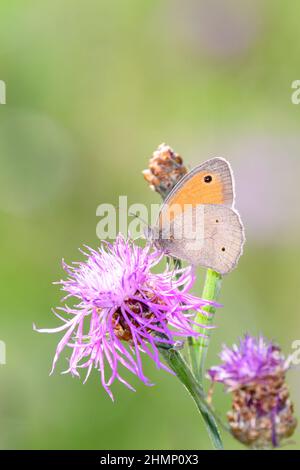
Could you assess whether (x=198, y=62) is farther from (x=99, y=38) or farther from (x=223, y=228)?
(x=223, y=228)

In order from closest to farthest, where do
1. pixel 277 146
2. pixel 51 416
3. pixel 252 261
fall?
pixel 51 416 → pixel 252 261 → pixel 277 146

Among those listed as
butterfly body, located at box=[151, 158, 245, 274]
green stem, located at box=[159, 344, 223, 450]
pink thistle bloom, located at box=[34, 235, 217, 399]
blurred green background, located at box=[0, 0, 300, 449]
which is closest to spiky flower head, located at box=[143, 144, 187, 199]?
butterfly body, located at box=[151, 158, 245, 274]

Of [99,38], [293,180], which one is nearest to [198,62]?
[99,38]

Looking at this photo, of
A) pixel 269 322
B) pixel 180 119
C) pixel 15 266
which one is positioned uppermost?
pixel 180 119

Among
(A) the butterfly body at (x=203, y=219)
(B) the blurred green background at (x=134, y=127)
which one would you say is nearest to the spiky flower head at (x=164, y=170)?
(A) the butterfly body at (x=203, y=219)

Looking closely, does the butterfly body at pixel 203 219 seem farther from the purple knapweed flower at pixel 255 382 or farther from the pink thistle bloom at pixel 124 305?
the purple knapweed flower at pixel 255 382

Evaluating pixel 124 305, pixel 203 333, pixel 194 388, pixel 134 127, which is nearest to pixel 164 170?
pixel 124 305
